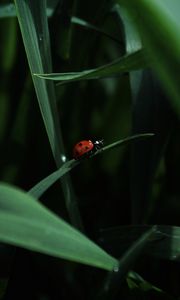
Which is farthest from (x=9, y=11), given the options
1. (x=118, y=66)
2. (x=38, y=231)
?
(x=38, y=231)

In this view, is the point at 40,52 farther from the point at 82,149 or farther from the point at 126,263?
the point at 126,263

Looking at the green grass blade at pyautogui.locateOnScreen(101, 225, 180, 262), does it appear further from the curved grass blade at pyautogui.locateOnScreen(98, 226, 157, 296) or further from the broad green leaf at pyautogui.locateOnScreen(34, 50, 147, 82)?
the broad green leaf at pyautogui.locateOnScreen(34, 50, 147, 82)

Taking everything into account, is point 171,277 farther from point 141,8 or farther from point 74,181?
point 141,8

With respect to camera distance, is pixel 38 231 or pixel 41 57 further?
pixel 41 57

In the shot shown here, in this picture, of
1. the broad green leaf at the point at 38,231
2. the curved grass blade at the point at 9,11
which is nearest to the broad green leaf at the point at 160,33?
the broad green leaf at the point at 38,231

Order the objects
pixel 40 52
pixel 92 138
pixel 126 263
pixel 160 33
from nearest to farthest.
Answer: pixel 160 33 < pixel 126 263 < pixel 40 52 < pixel 92 138

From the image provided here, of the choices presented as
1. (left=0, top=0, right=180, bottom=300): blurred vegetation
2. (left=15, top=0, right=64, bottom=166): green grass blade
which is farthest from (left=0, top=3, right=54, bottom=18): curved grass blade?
(left=15, top=0, right=64, bottom=166): green grass blade
